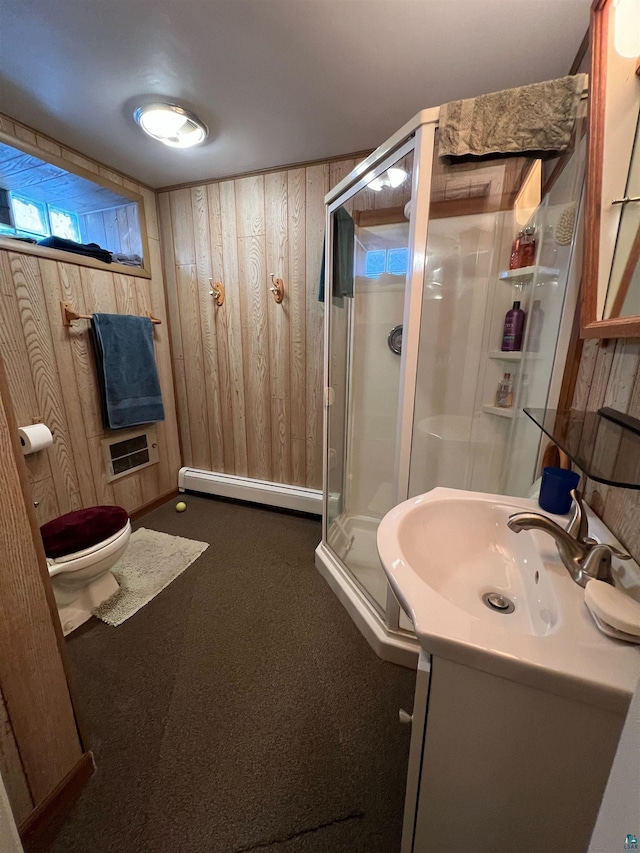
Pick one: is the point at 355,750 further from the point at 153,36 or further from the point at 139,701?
the point at 153,36

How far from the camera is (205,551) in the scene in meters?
2.12

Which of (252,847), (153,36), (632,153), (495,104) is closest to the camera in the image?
(632,153)

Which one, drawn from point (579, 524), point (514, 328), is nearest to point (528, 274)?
point (514, 328)

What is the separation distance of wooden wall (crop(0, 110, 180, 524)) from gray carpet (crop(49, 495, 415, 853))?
875mm

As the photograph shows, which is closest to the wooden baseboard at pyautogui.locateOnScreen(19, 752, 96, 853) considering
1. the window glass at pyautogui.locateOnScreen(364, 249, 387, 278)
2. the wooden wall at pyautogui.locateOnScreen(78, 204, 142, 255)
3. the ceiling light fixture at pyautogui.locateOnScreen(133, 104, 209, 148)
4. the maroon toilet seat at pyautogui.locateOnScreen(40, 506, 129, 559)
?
the maroon toilet seat at pyautogui.locateOnScreen(40, 506, 129, 559)

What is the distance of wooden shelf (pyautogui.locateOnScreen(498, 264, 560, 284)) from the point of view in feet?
4.31

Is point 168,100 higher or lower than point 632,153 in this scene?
higher

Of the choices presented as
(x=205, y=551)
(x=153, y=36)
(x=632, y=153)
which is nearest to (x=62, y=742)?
(x=205, y=551)

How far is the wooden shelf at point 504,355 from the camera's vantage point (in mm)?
1558

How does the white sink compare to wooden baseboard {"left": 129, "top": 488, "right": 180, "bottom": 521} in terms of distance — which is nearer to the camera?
the white sink

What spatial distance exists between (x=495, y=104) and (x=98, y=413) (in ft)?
8.14

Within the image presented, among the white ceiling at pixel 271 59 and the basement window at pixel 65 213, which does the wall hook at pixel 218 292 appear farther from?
the white ceiling at pixel 271 59

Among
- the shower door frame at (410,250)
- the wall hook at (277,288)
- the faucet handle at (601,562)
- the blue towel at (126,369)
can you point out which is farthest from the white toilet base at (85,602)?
the faucet handle at (601,562)

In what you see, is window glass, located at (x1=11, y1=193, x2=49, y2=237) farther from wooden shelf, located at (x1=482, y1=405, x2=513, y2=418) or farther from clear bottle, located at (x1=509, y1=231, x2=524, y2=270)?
wooden shelf, located at (x1=482, y1=405, x2=513, y2=418)
